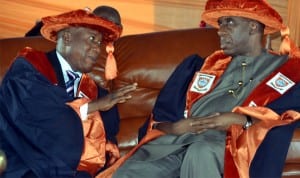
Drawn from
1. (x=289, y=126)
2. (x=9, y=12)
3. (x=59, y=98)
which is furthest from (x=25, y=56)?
(x=9, y=12)

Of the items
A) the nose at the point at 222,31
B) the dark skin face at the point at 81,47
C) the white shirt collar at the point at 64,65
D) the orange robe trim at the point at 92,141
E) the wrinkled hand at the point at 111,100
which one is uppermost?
the nose at the point at 222,31

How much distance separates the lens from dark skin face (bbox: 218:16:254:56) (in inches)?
121

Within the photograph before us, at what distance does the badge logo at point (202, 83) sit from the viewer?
3092 mm

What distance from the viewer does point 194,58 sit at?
3.25 metres

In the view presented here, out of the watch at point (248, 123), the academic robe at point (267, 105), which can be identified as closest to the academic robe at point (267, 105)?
the academic robe at point (267, 105)

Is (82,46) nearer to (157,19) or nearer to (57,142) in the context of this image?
(57,142)

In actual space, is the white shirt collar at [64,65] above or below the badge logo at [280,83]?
above

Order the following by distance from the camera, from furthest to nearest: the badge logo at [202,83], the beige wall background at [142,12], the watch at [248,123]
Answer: the beige wall background at [142,12]
the badge logo at [202,83]
the watch at [248,123]

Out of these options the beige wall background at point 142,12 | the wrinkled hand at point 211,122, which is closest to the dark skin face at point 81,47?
the wrinkled hand at point 211,122

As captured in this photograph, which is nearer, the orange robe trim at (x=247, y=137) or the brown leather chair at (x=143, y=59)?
the orange robe trim at (x=247, y=137)

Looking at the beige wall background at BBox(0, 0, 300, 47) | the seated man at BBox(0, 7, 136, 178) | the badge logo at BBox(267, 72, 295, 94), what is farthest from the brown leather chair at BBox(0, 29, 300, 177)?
the beige wall background at BBox(0, 0, 300, 47)

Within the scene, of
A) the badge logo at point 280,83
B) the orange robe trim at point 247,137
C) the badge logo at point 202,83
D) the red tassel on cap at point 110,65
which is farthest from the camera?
the red tassel on cap at point 110,65

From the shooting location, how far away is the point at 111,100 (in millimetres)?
2912

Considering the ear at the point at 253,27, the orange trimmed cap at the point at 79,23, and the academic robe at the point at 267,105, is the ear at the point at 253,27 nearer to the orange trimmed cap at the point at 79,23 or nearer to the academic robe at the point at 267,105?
the academic robe at the point at 267,105
